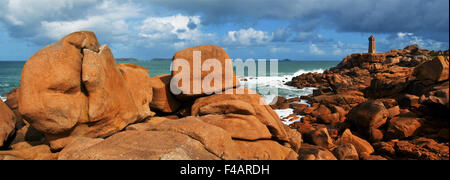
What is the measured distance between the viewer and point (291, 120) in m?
13.1

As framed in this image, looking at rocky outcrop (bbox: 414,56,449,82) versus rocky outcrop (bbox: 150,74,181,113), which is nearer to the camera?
rocky outcrop (bbox: 150,74,181,113)

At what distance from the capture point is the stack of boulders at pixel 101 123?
433cm

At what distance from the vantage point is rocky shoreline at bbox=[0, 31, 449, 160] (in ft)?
15.0

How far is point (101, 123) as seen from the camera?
5.95m

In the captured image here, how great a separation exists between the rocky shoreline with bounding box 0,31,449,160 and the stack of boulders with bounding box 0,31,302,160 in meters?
0.02

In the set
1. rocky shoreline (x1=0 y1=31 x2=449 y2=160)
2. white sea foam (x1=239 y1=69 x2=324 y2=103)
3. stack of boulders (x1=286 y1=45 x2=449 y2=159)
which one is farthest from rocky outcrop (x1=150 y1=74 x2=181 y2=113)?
white sea foam (x1=239 y1=69 x2=324 y2=103)

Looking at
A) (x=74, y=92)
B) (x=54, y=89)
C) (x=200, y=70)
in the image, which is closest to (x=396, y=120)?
(x=200, y=70)

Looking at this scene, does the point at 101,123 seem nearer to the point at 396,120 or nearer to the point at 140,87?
the point at 140,87

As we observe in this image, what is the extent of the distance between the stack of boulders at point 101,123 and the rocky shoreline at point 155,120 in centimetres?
2

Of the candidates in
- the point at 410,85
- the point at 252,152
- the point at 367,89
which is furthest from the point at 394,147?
the point at 367,89

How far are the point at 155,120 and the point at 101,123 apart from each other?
198 cm

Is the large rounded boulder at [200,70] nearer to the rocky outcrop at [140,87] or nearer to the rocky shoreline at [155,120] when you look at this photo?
the rocky shoreline at [155,120]

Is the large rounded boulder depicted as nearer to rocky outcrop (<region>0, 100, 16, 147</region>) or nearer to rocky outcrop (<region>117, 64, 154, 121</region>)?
rocky outcrop (<region>117, 64, 154, 121</region>)
